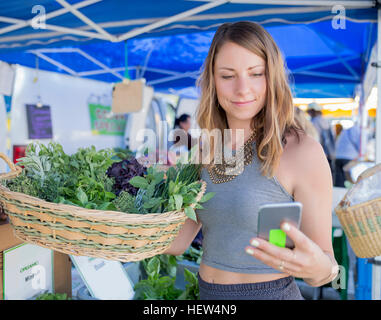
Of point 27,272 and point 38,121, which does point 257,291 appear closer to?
point 27,272

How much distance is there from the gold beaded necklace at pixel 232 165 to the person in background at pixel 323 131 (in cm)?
428

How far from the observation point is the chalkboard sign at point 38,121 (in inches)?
128

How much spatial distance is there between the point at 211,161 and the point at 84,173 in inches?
15.7

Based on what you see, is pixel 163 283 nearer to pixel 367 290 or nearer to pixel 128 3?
pixel 367 290

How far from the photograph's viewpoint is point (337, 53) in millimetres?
4273

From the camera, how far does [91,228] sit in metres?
0.73

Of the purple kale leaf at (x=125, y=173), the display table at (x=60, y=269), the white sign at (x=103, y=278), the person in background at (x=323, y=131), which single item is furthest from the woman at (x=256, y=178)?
the person in background at (x=323, y=131)

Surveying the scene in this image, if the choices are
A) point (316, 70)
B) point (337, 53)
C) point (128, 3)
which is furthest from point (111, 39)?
point (316, 70)

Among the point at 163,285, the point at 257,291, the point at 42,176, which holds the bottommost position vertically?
the point at 163,285

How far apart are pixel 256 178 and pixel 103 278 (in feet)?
2.80

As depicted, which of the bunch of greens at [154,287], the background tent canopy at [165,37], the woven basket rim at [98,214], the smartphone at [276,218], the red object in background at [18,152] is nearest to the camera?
the smartphone at [276,218]

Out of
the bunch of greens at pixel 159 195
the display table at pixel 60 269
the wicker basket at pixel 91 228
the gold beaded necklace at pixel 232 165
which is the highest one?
the gold beaded necklace at pixel 232 165

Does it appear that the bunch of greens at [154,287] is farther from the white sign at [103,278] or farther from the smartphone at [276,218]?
the smartphone at [276,218]

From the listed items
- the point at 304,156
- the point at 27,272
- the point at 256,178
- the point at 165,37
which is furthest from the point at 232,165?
the point at 165,37
